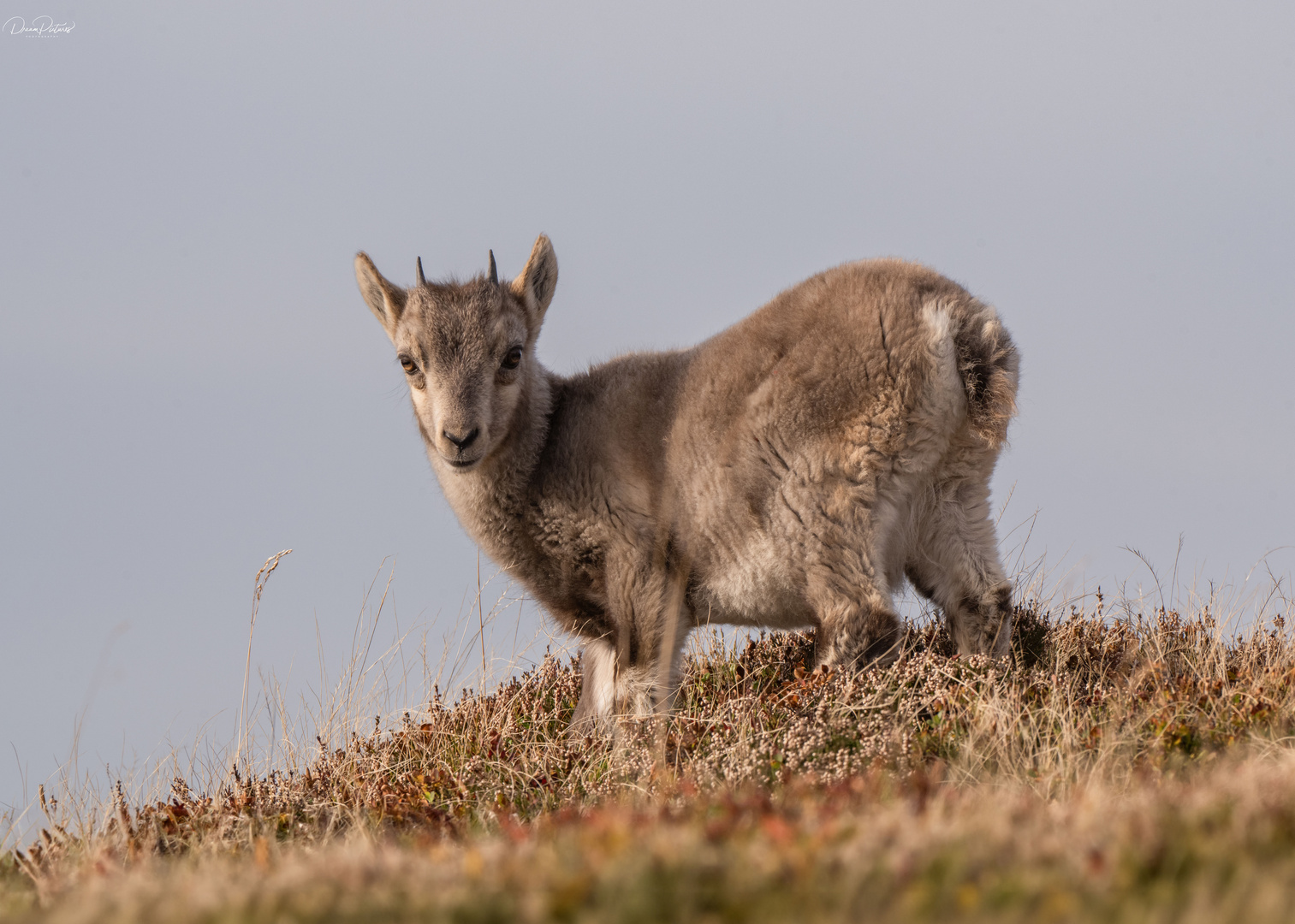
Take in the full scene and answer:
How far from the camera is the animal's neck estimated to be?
7.63 metres

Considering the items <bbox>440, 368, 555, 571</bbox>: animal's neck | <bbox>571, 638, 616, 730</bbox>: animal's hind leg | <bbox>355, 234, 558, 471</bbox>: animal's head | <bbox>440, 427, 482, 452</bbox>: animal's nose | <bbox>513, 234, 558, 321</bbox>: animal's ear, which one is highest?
<bbox>513, 234, 558, 321</bbox>: animal's ear

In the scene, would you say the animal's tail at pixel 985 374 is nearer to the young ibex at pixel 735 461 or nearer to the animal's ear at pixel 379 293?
the young ibex at pixel 735 461

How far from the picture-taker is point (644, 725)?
665cm

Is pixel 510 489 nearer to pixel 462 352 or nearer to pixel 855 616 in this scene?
pixel 462 352

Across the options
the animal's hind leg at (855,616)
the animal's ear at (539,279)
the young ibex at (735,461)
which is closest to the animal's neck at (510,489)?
the young ibex at (735,461)

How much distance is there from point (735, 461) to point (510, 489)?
166 cm

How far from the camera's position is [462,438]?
7.15m

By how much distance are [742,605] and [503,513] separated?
69.4 inches

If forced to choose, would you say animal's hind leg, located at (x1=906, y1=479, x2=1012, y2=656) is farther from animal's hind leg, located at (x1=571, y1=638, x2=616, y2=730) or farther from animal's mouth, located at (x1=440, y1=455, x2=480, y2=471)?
animal's mouth, located at (x1=440, y1=455, x2=480, y2=471)

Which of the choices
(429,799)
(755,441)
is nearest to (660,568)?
(755,441)

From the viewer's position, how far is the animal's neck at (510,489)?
7.63 m

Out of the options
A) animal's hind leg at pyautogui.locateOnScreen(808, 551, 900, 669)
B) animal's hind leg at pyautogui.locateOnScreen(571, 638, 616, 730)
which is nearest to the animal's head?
animal's hind leg at pyautogui.locateOnScreen(571, 638, 616, 730)

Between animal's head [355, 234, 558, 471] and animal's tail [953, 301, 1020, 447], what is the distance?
2870mm

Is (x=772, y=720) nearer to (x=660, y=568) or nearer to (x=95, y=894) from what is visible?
(x=660, y=568)
